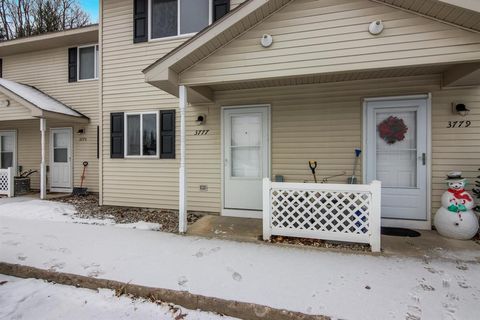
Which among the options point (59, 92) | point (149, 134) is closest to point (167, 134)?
point (149, 134)

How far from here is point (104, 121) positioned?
646 cm

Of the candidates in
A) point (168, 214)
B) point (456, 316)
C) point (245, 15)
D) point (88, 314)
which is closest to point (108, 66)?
point (168, 214)

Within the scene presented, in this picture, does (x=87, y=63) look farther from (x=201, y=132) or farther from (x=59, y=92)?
(x=201, y=132)

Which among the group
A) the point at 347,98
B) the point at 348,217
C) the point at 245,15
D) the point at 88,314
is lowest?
the point at 88,314

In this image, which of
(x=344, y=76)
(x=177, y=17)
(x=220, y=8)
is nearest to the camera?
(x=344, y=76)

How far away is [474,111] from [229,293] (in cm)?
Answer: 486

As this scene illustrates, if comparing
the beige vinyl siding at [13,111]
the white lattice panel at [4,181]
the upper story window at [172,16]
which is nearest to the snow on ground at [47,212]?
the white lattice panel at [4,181]

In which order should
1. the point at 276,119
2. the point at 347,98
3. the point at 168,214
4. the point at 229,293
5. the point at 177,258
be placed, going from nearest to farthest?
1. the point at 229,293
2. the point at 177,258
3. the point at 347,98
4. the point at 276,119
5. the point at 168,214

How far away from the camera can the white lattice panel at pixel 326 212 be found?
140 inches

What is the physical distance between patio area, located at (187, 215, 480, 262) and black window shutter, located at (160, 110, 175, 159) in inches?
72.0

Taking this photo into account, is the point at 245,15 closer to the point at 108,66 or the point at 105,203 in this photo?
the point at 108,66

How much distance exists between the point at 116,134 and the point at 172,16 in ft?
10.2

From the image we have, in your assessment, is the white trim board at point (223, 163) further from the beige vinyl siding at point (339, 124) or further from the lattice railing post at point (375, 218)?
the lattice railing post at point (375, 218)

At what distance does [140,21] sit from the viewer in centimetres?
611
